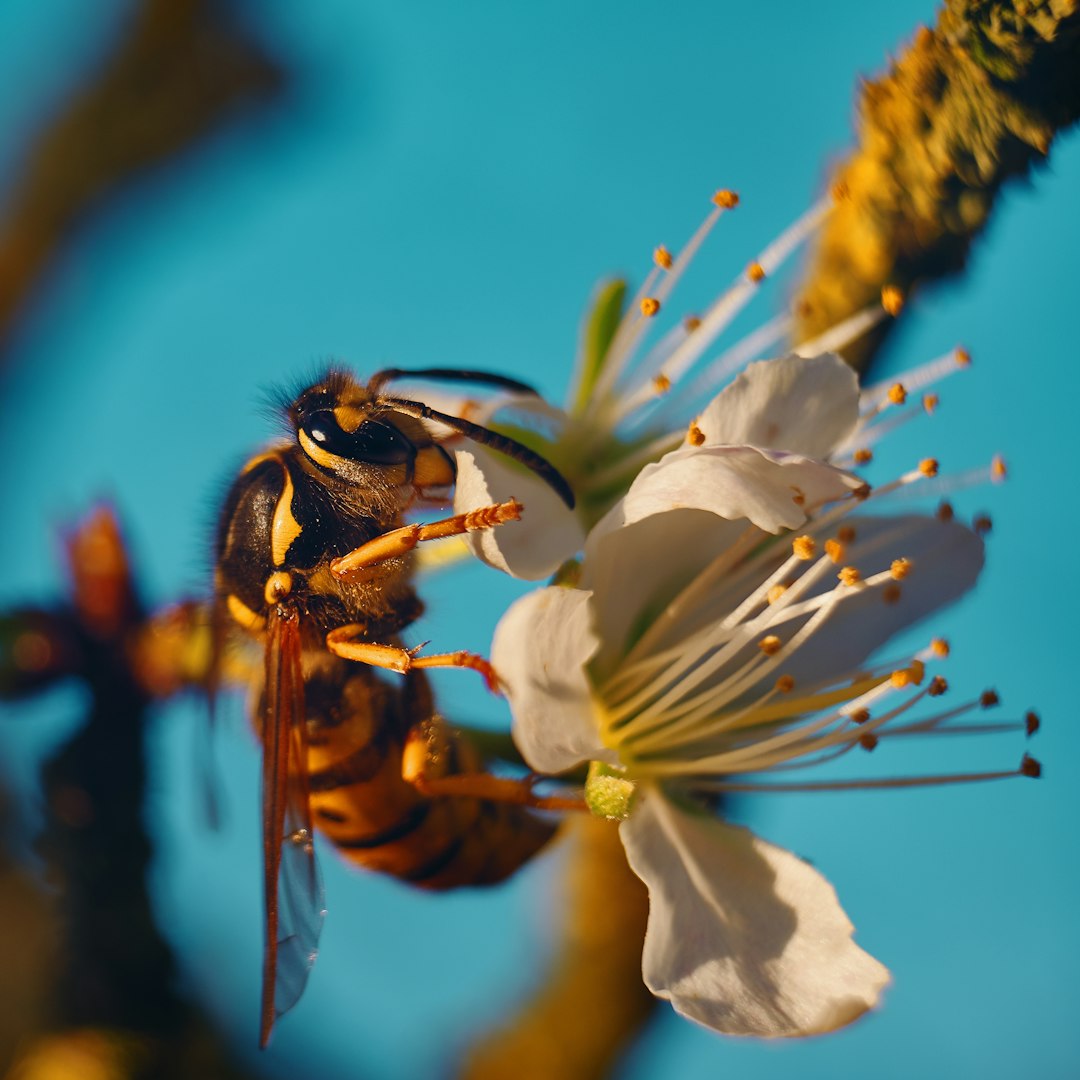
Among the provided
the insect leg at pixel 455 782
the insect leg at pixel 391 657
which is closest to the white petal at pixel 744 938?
the insect leg at pixel 455 782

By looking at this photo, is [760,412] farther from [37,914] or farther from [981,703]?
[37,914]

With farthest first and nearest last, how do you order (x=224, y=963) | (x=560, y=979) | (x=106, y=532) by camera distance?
(x=224, y=963)
(x=560, y=979)
(x=106, y=532)

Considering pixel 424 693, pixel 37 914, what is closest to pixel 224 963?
pixel 37 914

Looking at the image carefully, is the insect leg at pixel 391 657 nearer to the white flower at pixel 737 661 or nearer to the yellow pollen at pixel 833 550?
the white flower at pixel 737 661

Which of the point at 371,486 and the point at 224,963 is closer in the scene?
the point at 371,486

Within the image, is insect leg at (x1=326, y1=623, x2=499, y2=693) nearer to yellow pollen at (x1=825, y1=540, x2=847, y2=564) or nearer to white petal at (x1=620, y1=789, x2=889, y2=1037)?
white petal at (x1=620, y1=789, x2=889, y2=1037)
